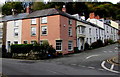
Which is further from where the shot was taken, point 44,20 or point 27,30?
point 27,30

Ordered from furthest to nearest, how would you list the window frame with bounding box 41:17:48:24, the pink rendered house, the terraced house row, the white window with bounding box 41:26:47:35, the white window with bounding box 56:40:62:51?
Answer: the window frame with bounding box 41:17:48:24
the white window with bounding box 41:26:47:35
the terraced house row
the pink rendered house
the white window with bounding box 56:40:62:51

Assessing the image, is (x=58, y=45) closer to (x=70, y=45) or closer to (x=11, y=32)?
(x=70, y=45)

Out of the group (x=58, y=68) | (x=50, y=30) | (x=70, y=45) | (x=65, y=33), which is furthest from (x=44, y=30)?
(x=58, y=68)

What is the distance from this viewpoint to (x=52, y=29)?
27.3 meters

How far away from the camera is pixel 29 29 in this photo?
29.7 meters

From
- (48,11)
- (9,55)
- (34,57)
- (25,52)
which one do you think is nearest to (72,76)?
(34,57)

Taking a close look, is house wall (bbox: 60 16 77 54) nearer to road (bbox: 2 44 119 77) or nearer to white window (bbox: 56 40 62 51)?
white window (bbox: 56 40 62 51)

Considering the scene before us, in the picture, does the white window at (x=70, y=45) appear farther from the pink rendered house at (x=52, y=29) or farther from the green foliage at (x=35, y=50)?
the green foliage at (x=35, y=50)

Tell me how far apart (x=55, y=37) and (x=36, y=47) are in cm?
450

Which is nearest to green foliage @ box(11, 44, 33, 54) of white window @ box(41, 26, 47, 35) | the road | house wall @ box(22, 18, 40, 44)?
house wall @ box(22, 18, 40, 44)

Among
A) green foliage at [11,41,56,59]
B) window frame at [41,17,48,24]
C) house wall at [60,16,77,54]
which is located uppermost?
window frame at [41,17,48,24]

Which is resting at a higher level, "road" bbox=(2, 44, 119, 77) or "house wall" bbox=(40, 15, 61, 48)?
"house wall" bbox=(40, 15, 61, 48)

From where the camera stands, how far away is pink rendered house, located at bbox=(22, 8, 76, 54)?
26.6 meters

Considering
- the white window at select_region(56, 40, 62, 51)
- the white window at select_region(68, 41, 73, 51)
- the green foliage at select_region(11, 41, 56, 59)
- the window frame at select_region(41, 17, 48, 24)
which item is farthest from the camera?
the white window at select_region(68, 41, 73, 51)
